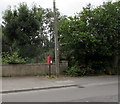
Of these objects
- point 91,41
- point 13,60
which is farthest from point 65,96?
point 13,60

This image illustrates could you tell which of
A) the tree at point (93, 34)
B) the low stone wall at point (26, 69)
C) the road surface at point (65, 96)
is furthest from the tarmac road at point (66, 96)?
the tree at point (93, 34)

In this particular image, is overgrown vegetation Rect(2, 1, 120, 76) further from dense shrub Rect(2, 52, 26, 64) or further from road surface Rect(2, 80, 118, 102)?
road surface Rect(2, 80, 118, 102)

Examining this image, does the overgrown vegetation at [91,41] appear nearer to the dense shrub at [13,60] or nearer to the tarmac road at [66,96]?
the dense shrub at [13,60]

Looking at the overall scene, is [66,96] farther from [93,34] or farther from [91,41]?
[93,34]

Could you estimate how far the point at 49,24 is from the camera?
25734mm

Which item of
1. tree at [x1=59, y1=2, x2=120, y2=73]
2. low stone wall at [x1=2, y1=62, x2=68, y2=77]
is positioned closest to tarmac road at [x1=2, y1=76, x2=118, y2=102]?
low stone wall at [x1=2, y1=62, x2=68, y2=77]

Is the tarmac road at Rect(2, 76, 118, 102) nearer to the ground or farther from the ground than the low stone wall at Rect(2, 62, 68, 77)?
nearer to the ground

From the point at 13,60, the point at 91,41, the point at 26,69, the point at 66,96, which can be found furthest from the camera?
the point at 26,69

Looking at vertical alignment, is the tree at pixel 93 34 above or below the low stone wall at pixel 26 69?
above

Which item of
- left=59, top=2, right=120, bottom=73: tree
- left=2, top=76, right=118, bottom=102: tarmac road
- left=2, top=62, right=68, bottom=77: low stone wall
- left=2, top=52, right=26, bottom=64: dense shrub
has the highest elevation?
left=59, top=2, right=120, bottom=73: tree

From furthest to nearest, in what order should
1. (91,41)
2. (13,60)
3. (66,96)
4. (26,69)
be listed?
(26,69)
(13,60)
(91,41)
(66,96)

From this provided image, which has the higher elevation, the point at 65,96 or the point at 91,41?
the point at 91,41

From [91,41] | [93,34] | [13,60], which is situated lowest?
[13,60]

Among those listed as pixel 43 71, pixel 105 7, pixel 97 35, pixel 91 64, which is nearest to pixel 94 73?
pixel 91 64
